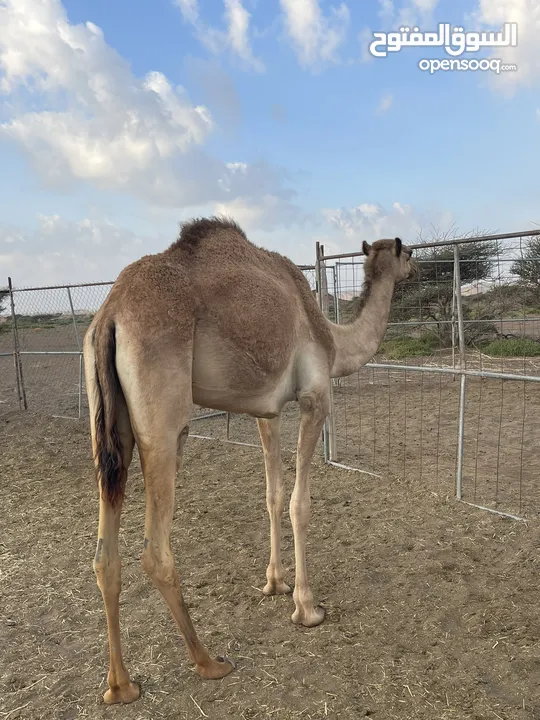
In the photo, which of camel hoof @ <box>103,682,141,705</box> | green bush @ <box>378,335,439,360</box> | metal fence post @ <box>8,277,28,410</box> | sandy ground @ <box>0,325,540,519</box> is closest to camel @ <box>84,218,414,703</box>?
camel hoof @ <box>103,682,141,705</box>

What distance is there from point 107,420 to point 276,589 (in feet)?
6.56

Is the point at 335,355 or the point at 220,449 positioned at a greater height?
the point at 335,355

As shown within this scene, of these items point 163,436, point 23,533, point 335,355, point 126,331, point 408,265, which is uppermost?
point 408,265

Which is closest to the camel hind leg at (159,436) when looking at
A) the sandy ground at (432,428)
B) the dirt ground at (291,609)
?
the dirt ground at (291,609)

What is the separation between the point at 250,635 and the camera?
3.51 meters

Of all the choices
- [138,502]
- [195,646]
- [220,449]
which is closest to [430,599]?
[195,646]

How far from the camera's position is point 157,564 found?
2.90 metres

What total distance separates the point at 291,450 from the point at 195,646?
454 centimetres

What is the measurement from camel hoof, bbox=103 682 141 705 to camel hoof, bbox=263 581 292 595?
1274 mm

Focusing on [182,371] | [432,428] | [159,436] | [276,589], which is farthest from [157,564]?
[432,428]

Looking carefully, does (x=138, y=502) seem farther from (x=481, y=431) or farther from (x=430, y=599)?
(x=481, y=431)

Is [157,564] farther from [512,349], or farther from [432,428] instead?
[512,349]

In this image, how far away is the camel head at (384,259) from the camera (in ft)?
15.1

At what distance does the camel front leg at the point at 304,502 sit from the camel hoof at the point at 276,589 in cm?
36
